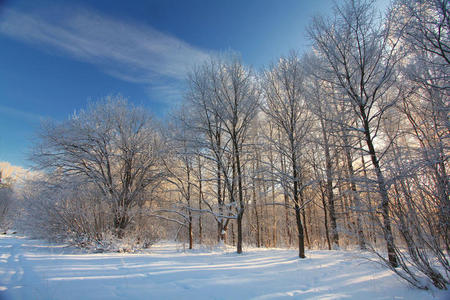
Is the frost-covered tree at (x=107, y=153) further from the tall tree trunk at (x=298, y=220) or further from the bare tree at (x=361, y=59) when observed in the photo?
the bare tree at (x=361, y=59)

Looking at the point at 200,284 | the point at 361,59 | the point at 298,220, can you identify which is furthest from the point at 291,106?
the point at 200,284

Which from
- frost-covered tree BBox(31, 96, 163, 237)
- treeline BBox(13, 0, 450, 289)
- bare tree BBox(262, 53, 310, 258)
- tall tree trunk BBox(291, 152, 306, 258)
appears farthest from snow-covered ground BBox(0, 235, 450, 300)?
frost-covered tree BBox(31, 96, 163, 237)

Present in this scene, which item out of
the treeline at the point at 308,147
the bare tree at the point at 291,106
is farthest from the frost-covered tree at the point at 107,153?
the bare tree at the point at 291,106

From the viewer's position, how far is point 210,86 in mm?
11406

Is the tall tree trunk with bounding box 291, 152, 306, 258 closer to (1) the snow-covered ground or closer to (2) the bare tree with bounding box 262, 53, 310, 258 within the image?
(2) the bare tree with bounding box 262, 53, 310, 258

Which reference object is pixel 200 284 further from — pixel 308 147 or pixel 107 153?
pixel 107 153

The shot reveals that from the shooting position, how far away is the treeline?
4188 mm

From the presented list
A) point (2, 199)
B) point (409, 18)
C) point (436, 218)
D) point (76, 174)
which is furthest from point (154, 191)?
point (2, 199)

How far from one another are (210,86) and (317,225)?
2146 cm

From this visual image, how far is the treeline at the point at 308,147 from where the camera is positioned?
13.7 feet

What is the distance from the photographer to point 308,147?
40.8 ft

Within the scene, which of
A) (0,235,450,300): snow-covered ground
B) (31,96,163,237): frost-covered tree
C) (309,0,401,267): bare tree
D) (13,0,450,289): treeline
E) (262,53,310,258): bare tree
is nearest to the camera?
(0,235,450,300): snow-covered ground

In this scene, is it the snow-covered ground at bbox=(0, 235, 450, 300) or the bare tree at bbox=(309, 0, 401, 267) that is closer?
the snow-covered ground at bbox=(0, 235, 450, 300)

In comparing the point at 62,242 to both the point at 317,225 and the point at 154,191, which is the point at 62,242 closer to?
the point at 154,191
